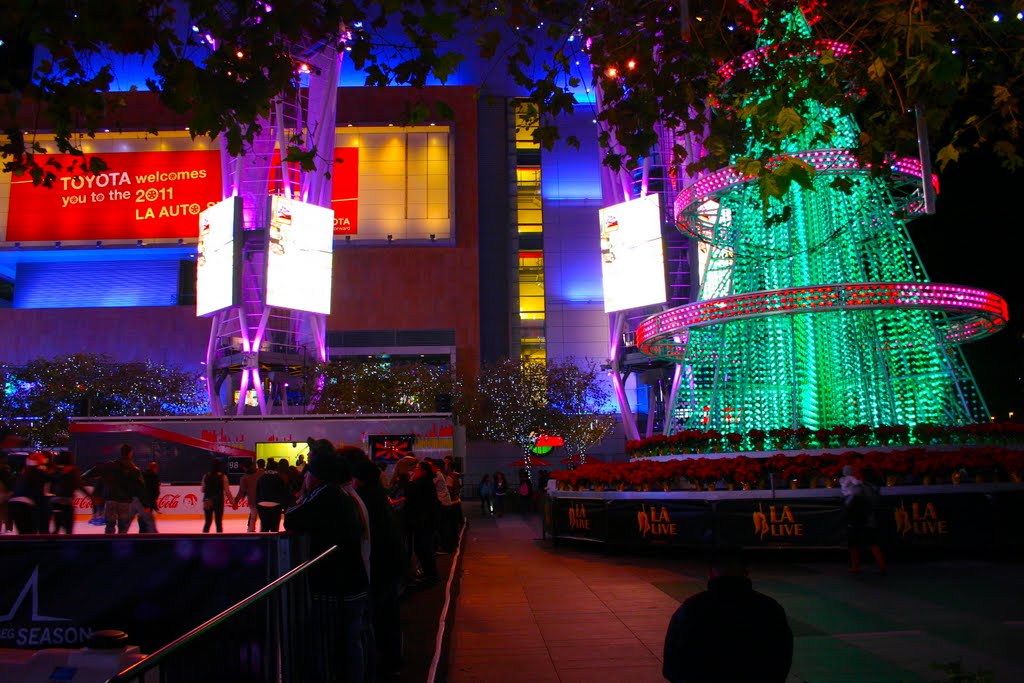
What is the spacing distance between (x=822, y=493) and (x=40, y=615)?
1147cm

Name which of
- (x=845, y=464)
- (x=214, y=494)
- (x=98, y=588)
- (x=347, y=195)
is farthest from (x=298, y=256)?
(x=98, y=588)

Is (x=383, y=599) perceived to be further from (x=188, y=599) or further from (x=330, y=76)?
(x=330, y=76)

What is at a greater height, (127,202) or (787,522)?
(127,202)

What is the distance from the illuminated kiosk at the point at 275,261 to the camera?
4300cm

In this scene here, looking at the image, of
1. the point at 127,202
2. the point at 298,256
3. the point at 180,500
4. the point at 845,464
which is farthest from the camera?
the point at 127,202

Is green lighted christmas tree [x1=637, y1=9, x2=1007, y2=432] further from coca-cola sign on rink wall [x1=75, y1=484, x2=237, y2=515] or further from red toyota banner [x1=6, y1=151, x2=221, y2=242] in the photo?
red toyota banner [x1=6, y1=151, x2=221, y2=242]

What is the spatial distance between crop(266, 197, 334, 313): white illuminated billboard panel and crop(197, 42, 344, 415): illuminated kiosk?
0.16ft

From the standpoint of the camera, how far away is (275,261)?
1684 inches

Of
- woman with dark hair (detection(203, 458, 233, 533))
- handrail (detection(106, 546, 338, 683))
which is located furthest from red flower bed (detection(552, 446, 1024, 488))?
handrail (detection(106, 546, 338, 683))

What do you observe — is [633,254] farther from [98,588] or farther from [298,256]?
[98,588]

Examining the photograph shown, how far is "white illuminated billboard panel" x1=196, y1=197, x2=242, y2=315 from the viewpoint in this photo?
43.5m

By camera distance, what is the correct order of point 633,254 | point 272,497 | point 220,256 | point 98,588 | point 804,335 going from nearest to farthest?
1. point 98,588
2. point 272,497
3. point 804,335
4. point 220,256
5. point 633,254

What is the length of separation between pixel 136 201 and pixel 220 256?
1008 inches

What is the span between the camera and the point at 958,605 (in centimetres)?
927
